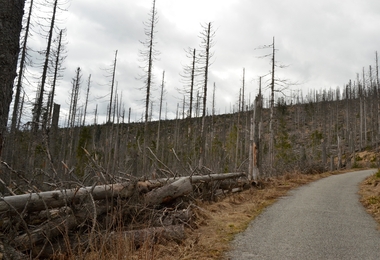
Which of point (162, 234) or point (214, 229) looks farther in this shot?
point (214, 229)

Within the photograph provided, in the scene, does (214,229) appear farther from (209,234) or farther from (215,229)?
(209,234)

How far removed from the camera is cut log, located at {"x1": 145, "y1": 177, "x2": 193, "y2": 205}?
18.3 feet

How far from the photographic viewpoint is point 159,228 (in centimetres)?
476

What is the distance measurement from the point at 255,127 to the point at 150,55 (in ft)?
39.6

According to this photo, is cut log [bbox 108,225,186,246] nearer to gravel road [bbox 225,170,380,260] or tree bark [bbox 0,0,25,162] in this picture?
gravel road [bbox 225,170,380,260]

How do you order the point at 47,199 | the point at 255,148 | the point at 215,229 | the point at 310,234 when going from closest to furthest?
the point at 47,199 < the point at 310,234 < the point at 215,229 < the point at 255,148

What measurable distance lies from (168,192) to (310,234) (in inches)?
114

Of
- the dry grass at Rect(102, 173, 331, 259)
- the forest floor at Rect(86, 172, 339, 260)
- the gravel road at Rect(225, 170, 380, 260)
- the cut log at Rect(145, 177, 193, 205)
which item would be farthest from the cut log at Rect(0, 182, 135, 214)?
the gravel road at Rect(225, 170, 380, 260)

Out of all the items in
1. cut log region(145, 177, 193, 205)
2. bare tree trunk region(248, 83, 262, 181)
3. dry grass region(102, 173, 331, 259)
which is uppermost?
bare tree trunk region(248, 83, 262, 181)

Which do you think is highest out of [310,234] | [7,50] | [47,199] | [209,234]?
[7,50]

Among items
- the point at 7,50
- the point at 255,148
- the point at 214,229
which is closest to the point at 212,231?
the point at 214,229

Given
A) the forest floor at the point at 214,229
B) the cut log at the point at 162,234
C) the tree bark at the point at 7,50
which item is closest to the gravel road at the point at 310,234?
the forest floor at the point at 214,229

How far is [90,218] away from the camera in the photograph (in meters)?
4.63

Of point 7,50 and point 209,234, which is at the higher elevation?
point 7,50
